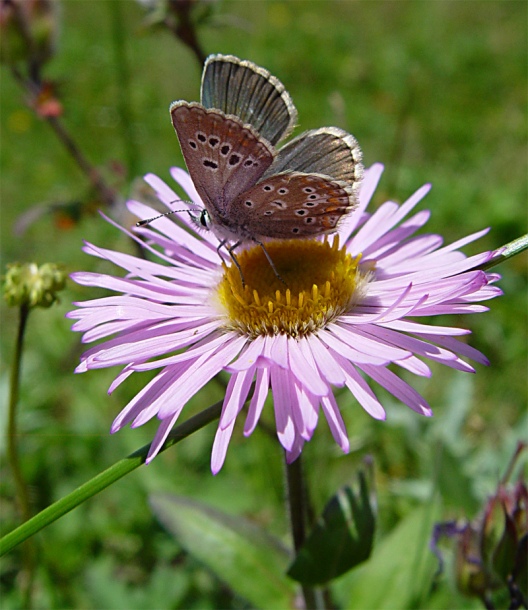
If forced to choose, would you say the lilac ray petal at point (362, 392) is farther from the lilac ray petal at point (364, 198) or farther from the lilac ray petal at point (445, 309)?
the lilac ray petal at point (364, 198)

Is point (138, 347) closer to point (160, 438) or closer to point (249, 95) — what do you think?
point (160, 438)

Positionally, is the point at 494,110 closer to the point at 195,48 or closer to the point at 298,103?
the point at 298,103

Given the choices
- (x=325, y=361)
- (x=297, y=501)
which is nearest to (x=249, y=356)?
(x=325, y=361)

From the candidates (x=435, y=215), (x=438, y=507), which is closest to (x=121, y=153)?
(x=435, y=215)

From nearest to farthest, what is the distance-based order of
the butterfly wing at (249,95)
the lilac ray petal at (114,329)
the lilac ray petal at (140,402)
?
the lilac ray petal at (140,402) < the lilac ray petal at (114,329) < the butterfly wing at (249,95)

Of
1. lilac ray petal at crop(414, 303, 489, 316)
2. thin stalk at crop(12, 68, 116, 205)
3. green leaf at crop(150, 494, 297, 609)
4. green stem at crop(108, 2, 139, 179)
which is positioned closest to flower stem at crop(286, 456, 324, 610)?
green leaf at crop(150, 494, 297, 609)

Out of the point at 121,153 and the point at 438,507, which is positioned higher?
the point at 121,153

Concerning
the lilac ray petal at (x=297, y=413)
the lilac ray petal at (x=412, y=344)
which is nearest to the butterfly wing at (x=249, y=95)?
the lilac ray petal at (x=412, y=344)
